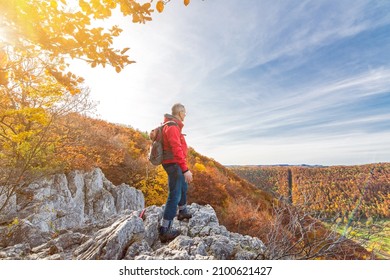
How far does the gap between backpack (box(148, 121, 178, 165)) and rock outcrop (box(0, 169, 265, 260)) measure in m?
1.16

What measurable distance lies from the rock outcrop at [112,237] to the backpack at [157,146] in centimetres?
116

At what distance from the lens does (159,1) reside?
233cm

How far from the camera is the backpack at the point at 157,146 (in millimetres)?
4008

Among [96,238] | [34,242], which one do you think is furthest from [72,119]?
[96,238]

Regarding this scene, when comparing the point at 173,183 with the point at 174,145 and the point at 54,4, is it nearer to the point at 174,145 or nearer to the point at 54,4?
the point at 174,145

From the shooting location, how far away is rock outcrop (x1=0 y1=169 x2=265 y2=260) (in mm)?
3859

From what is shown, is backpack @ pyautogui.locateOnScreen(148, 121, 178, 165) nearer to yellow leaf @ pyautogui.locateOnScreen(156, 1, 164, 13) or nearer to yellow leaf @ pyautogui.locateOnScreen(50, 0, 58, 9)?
yellow leaf @ pyautogui.locateOnScreen(156, 1, 164, 13)

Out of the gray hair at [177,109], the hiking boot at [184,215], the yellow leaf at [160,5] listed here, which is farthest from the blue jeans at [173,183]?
the yellow leaf at [160,5]

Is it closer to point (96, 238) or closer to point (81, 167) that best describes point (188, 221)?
point (96, 238)

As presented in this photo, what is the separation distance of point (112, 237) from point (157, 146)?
5.11ft

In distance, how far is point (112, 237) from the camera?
389 cm

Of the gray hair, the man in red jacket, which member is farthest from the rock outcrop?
the gray hair

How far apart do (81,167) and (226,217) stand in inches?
291

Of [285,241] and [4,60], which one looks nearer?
[4,60]
